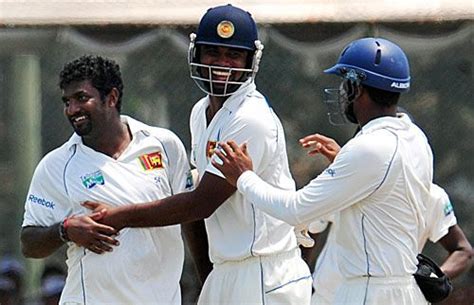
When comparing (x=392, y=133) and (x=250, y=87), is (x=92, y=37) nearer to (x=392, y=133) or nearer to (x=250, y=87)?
(x=250, y=87)

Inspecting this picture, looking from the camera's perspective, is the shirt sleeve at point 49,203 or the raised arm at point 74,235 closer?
the raised arm at point 74,235

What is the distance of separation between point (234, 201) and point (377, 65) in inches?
31.0

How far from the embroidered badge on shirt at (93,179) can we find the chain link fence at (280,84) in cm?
258

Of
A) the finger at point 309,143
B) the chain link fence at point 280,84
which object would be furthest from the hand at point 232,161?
the chain link fence at point 280,84

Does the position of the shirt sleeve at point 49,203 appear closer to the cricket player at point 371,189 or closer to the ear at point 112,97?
the ear at point 112,97

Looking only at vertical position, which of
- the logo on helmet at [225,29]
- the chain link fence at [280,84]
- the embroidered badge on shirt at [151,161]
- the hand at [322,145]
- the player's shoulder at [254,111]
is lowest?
the chain link fence at [280,84]

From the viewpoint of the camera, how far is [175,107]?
8.33 meters

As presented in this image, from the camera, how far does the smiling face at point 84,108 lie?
5730 mm

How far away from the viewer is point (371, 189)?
5176 mm

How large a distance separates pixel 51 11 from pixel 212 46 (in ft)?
9.53

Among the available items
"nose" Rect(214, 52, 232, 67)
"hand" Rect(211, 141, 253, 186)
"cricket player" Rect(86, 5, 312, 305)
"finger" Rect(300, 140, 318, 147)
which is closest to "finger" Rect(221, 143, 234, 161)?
"hand" Rect(211, 141, 253, 186)

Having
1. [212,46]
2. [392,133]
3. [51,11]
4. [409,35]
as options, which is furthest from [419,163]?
[51,11]

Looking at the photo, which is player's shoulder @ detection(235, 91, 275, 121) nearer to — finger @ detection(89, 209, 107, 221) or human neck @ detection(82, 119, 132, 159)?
human neck @ detection(82, 119, 132, 159)

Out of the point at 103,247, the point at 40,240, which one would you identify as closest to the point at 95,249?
the point at 103,247
